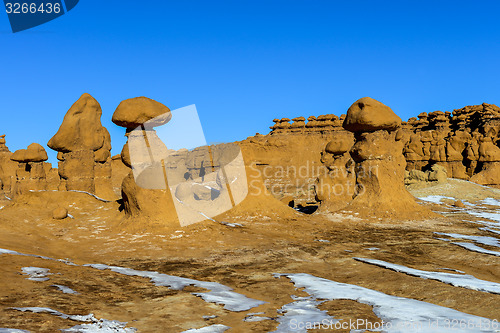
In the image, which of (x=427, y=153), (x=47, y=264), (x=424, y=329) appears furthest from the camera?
(x=427, y=153)

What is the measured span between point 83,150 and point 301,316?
53.9ft

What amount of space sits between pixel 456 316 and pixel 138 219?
29.0 ft

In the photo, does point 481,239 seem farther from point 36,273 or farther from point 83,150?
point 83,150

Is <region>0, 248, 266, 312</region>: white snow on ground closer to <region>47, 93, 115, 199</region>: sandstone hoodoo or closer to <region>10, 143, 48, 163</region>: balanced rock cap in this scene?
<region>47, 93, 115, 199</region>: sandstone hoodoo

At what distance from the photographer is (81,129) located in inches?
717

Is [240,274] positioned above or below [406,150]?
below

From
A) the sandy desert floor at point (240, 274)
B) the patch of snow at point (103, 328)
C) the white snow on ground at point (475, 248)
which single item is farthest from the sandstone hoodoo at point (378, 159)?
the patch of snow at point (103, 328)

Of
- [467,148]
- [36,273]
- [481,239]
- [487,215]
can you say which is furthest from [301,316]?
[467,148]

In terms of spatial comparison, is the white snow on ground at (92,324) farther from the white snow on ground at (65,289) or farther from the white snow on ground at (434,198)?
the white snow on ground at (434,198)

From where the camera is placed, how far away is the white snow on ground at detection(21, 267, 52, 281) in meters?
5.53

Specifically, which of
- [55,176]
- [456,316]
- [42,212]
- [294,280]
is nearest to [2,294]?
[294,280]

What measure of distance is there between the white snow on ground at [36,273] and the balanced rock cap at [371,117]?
1198cm

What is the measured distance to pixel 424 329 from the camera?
3.78 metres

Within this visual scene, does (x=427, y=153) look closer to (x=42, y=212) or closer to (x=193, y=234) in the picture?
(x=193, y=234)
